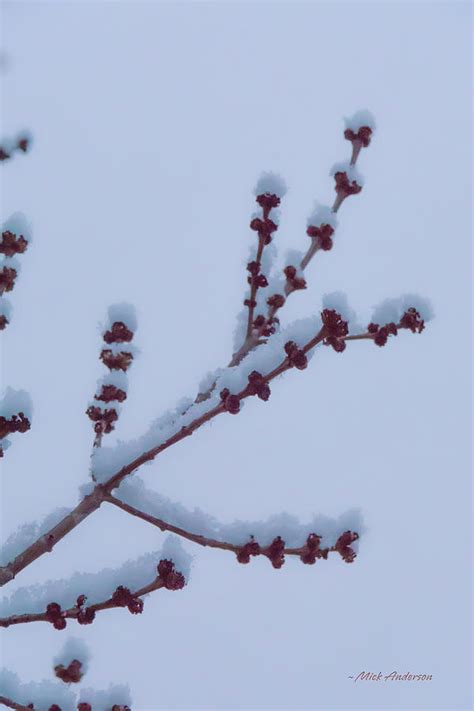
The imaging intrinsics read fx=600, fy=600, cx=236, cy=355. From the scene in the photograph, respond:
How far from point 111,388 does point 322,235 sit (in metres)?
1.48

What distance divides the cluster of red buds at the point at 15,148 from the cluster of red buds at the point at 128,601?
11.9 ft

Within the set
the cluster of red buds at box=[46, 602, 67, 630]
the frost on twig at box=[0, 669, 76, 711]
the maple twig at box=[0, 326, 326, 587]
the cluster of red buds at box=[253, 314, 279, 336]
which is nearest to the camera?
the maple twig at box=[0, 326, 326, 587]

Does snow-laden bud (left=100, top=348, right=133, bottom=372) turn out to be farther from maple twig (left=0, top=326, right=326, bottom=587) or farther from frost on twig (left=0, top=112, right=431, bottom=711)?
maple twig (left=0, top=326, right=326, bottom=587)

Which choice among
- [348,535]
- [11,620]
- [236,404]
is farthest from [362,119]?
[11,620]

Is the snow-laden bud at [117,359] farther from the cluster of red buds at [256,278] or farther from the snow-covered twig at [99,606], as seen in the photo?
the snow-covered twig at [99,606]

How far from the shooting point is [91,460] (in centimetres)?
299

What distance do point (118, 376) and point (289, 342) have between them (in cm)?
93

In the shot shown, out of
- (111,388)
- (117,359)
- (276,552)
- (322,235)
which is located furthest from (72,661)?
(322,235)

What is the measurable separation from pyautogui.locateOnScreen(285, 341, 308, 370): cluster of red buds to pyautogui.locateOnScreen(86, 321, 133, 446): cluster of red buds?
32.1 inches

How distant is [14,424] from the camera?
2.90m

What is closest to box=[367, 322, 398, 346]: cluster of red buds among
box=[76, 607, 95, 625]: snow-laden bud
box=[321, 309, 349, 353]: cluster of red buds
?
Result: box=[321, 309, 349, 353]: cluster of red buds

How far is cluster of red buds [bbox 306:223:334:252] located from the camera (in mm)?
3471

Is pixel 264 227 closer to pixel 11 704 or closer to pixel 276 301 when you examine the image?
pixel 276 301

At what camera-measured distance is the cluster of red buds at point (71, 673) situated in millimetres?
3498
